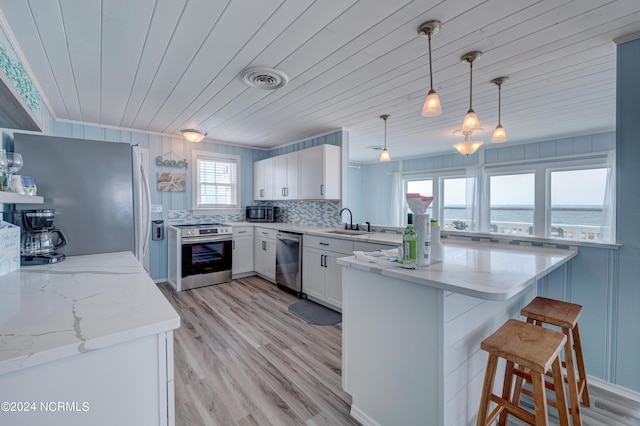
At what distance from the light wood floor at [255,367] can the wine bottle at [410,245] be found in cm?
102

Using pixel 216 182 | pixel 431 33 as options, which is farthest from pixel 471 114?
pixel 216 182

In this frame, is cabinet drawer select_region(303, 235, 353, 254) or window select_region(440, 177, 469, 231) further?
window select_region(440, 177, 469, 231)

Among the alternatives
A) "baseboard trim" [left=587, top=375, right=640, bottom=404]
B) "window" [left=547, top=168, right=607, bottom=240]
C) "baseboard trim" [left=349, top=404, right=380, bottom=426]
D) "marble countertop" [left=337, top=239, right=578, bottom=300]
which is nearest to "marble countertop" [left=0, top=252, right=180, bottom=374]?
"marble countertop" [left=337, top=239, right=578, bottom=300]

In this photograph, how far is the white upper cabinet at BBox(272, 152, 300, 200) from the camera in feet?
13.8

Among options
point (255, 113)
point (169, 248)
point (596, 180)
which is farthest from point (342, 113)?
point (596, 180)

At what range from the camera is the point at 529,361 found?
1.18m

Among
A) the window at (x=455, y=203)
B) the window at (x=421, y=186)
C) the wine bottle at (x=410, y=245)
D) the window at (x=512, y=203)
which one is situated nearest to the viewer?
the wine bottle at (x=410, y=245)

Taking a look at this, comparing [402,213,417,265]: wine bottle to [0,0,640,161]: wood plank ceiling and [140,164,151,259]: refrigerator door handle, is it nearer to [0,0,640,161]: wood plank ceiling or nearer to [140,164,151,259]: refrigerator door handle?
[0,0,640,161]: wood plank ceiling

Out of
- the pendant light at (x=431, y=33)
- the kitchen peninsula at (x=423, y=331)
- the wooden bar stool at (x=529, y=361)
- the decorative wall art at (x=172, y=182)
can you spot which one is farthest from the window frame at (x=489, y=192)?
the decorative wall art at (x=172, y=182)

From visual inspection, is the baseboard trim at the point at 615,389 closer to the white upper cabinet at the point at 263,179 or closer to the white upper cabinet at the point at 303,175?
the white upper cabinet at the point at 303,175

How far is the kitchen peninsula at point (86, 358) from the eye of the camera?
647 millimetres

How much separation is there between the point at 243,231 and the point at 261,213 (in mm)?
522

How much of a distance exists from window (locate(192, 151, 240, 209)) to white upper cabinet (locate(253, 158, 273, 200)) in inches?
12.8

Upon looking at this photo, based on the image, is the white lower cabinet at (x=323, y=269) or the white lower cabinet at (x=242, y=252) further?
the white lower cabinet at (x=242, y=252)
